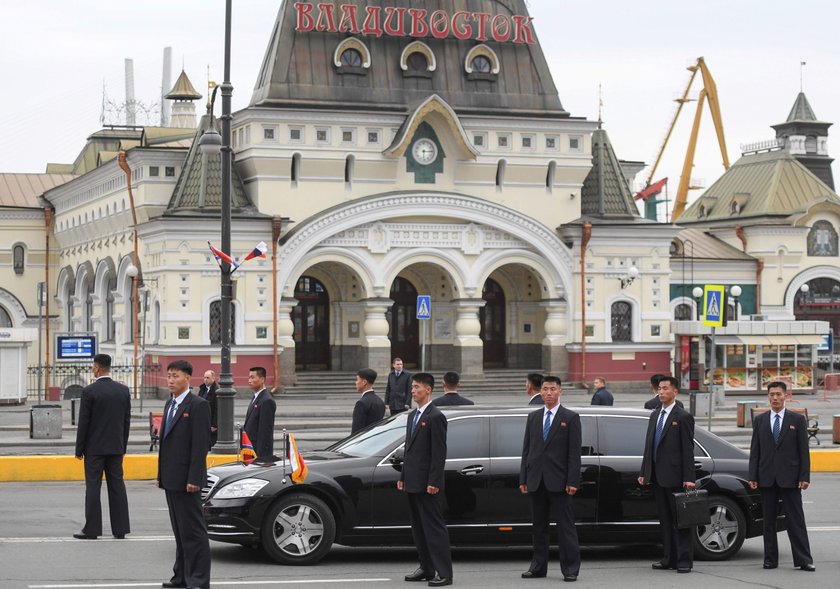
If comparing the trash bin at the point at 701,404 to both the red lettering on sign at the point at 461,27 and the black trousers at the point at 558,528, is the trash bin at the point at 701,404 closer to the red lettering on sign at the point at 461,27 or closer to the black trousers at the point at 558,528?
the red lettering on sign at the point at 461,27

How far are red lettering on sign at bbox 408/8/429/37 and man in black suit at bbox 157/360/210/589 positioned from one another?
1413 inches

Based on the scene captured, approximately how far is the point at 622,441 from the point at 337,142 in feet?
106

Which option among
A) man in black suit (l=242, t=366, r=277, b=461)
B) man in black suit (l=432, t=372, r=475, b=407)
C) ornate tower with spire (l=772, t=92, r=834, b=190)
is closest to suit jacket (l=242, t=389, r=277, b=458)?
man in black suit (l=242, t=366, r=277, b=461)

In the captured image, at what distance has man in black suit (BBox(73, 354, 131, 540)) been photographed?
15.9 m

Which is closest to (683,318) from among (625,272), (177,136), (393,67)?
(625,272)

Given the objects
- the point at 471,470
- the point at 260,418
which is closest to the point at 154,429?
the point at 260,418

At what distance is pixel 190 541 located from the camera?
12859 millimetres

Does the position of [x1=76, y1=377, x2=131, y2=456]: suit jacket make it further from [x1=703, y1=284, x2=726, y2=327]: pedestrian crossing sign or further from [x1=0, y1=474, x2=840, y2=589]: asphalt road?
[x1=703, y1=284, x2=726, y2=327]: pedestrian crossing sign

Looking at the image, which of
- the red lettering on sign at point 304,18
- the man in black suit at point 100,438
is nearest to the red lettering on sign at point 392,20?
the red lettering on sign at point 304,18

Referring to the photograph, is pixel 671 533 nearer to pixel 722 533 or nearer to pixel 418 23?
pixel 722 533

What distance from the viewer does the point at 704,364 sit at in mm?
47656

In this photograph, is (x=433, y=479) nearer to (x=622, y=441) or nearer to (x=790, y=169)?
(x=622, y=441)

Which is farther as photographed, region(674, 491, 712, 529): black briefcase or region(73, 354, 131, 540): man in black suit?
region(73, 354, 131, 540): man in black suit

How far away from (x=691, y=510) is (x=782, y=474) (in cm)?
104
